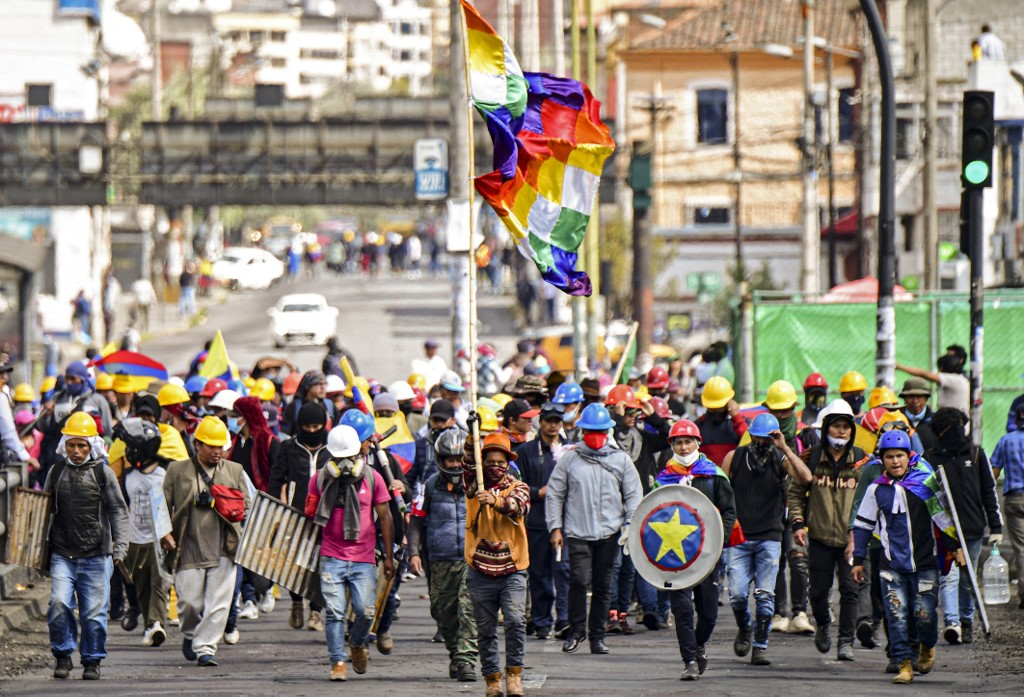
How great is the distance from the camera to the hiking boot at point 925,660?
12898mm

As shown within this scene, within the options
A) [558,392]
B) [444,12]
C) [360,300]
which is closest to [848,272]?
[360,300]

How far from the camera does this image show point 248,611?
16.4m

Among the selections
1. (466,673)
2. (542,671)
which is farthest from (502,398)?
(466,673)

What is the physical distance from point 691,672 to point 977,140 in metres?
5.47

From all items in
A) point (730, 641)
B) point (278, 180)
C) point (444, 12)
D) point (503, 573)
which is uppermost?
point (444, 12)

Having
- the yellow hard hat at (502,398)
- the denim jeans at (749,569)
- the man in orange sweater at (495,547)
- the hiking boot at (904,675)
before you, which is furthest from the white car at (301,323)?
the man in orange sweater at (495,547)

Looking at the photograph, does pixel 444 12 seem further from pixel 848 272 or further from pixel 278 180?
pixel 278 180

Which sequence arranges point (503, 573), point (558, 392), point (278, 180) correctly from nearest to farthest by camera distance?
point (503, 573) → point (558, 392) → point (278, 180)

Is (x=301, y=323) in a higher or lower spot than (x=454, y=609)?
lower

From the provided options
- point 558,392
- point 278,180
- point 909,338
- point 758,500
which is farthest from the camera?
point 278,180

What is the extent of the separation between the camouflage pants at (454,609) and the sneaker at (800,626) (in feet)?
11.2

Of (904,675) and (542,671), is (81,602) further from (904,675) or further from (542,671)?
(904,675)

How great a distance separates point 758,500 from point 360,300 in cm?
5056

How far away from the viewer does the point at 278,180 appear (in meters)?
47.5
